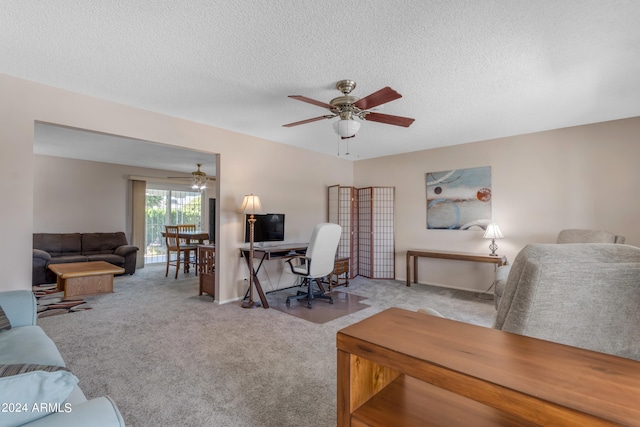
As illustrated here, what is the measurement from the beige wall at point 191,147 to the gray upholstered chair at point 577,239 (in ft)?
9.99

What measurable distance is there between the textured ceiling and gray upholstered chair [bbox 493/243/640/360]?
1556 millimetres

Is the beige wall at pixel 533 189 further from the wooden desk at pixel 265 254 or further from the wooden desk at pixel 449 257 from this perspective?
the wooden desk at pixel 265 254

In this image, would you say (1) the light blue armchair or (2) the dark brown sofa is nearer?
(1) the light blue armchair

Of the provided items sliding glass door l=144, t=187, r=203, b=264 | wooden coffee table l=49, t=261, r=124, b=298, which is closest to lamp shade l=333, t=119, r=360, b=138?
wooden coffee table l=49, t=261, r=124, b=298

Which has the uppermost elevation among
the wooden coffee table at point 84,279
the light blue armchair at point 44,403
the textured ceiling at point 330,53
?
the textured ceiling at point 330,53

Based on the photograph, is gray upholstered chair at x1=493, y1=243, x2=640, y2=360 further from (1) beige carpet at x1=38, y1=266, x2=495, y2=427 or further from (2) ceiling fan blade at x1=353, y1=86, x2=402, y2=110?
(2) ceiling fan blade at x1=353, y1=86, x2=402, y2=110

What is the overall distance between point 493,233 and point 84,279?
5827mm

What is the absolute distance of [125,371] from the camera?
2.22 m

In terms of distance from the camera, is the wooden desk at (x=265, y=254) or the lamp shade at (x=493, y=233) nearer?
the wooden desk at (x=265, y=254)

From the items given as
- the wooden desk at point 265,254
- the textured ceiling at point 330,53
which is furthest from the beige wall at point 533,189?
the wooden desk at point 265,254

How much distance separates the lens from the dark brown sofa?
198 inches

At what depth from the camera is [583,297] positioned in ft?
3.09

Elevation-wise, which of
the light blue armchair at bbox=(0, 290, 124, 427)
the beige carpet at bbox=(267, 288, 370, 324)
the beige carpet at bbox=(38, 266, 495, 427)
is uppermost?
the light blue armchair at bbox=(0, 290, 124, 427)

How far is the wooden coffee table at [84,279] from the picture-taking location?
407cm
